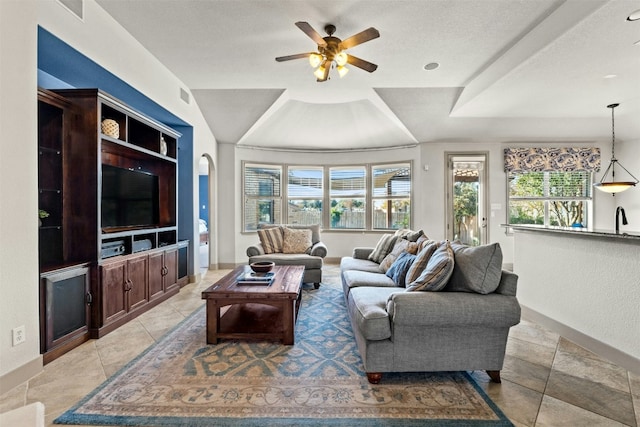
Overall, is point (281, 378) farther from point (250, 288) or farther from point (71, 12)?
point (71, 12)

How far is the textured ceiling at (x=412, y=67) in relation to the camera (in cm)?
269

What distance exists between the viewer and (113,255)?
300 centimetres

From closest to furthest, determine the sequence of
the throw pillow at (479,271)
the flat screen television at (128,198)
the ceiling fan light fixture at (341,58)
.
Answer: the throw pillow at (479,271), the ceiling fan light fixture at (341,58), the flat screen television at (128,198)

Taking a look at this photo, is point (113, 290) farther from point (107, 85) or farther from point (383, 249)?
point (383, 249)

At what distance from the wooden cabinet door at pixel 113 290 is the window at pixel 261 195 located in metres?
3.19

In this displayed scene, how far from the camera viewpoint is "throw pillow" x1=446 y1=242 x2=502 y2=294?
1985 millimetres

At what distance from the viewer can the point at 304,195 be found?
6.66 m

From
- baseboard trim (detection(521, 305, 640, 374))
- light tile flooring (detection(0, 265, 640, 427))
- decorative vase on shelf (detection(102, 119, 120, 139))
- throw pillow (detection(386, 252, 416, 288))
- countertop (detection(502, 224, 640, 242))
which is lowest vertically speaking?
light tile flooring (detection(0, 265, 640, 427))

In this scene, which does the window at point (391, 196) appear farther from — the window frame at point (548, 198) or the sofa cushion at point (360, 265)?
the sofa cushion at point (360, 265)

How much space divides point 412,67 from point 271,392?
3.90m

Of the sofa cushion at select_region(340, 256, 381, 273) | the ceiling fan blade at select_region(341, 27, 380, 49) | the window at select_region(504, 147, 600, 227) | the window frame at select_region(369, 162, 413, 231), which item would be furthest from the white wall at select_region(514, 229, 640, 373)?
the window at select_region(504, 147, 600, 227)

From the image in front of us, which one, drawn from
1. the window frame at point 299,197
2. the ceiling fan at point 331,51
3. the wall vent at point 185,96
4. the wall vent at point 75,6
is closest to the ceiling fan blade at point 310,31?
the ceiling fan at point 331,51

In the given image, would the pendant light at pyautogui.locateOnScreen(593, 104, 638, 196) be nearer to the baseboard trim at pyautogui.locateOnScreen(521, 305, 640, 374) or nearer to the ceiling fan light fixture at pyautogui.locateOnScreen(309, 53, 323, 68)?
the baseboard trim at pyautogui.locateOnScreen(521, 305, 640, 374)

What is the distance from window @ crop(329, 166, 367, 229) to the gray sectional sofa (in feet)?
14.9
